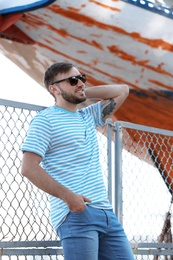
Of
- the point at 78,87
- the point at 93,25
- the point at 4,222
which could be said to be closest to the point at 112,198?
the point at 4,222

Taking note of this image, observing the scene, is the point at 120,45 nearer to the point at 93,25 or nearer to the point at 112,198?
the point at 93,25

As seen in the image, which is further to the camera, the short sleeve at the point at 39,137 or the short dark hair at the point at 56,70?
the short dark hair at the point at 56,70

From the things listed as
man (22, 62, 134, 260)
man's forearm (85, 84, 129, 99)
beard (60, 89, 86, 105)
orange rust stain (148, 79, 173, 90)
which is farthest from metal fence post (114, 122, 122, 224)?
orange rust stain (148, 79, 173, 90)

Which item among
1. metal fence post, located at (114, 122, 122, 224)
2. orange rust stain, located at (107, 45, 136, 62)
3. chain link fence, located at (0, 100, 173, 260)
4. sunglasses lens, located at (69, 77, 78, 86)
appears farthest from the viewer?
orange rust stain, located at (107, 45, 136, 62)

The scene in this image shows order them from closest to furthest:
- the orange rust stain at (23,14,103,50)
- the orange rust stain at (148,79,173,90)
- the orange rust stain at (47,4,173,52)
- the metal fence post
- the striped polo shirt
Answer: the striped polo shirt
the metal fence post
the orange rust stain at (47,4,173,52)
the orange rust stain at (23,14,103,50)
the orange rust stain at (148,79,173,90)

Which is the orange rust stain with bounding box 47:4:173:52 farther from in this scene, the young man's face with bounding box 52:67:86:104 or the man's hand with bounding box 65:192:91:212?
the man's hand with bounding box 65:192:91:212

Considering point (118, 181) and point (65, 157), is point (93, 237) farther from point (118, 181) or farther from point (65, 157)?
point (118, 181)

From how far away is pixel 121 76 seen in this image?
704cm

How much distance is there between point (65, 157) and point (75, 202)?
0.25 m

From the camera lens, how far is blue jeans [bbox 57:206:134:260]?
85.5 inches

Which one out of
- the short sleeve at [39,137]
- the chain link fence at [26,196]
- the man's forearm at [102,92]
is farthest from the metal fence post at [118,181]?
the short sleeve at [39,137]

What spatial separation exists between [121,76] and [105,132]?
3.60 meters

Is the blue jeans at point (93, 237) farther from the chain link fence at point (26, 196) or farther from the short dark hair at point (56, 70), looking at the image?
the short dark hair at point (56, 70)

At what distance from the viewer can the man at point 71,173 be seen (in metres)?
2.15
